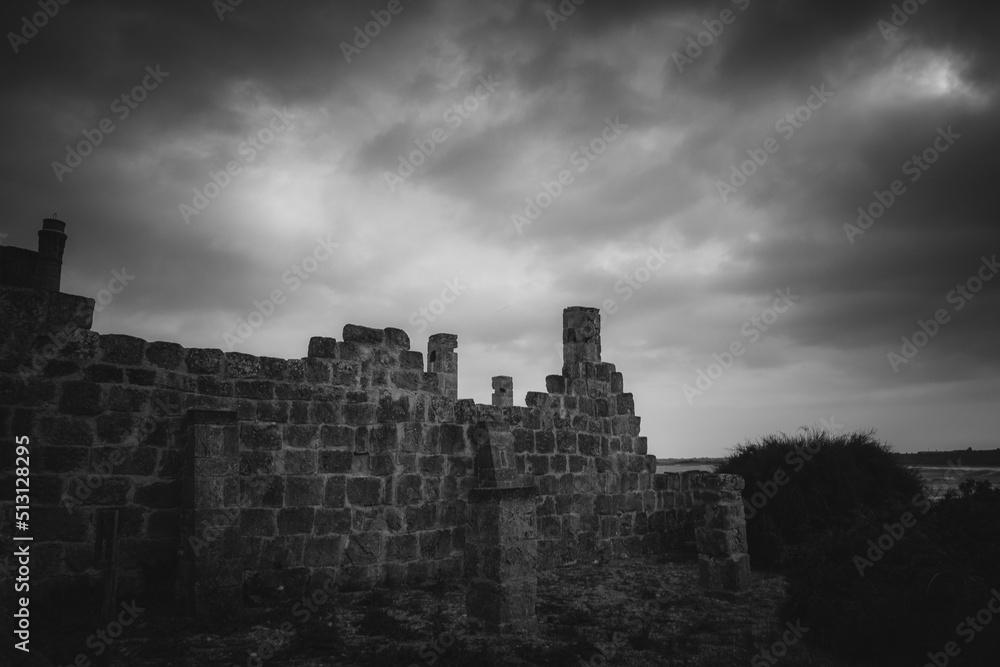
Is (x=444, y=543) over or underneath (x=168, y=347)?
underneath

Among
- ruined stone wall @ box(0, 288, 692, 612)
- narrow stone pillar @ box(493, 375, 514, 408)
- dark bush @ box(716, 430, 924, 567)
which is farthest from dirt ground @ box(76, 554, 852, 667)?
narrow stone pillar @ box(493, 375, 514, 408)

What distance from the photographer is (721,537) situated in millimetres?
8406

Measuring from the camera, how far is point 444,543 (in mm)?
9000

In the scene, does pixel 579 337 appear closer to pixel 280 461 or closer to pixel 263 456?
pixel 280 461

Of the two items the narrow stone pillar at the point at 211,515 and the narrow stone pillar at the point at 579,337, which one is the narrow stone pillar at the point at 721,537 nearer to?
the narrow stone pillar at the point at 579,337

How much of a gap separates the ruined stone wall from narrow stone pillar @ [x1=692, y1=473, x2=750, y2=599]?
252 centimetres

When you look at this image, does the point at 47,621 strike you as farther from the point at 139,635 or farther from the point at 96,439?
the point at 96,439

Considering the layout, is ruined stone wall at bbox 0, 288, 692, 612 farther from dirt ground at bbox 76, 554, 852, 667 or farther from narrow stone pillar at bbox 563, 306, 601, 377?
dirt ground at bbox 76, 554, 852, 667

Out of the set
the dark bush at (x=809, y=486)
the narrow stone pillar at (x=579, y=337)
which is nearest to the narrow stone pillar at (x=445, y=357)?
the narrow stone pillar at (x=579, y=337)

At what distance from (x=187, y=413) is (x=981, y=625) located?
307 inches

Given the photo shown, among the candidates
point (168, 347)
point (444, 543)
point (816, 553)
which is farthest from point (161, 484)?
point (816, 553)

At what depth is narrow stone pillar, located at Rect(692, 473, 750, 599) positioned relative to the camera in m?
8.22

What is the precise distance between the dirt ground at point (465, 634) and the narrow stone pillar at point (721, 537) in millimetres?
307

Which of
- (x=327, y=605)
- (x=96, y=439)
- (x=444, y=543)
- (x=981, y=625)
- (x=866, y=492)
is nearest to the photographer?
(x=981, y=625)
